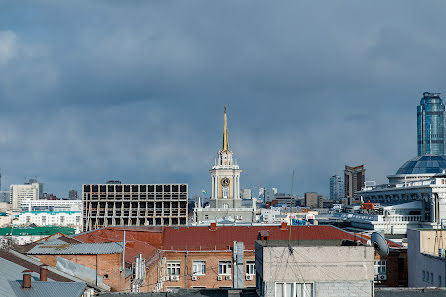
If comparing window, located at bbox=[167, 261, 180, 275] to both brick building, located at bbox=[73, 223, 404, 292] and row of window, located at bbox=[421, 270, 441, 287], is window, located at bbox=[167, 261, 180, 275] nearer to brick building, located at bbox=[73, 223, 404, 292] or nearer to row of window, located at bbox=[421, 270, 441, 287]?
brick building, located at bbox=[73, 223, 404, 292]

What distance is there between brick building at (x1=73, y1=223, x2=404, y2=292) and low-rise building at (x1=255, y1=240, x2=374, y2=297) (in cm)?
2031

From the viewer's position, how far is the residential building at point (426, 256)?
42.5m

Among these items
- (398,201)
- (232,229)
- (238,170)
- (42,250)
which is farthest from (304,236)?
(238,170)

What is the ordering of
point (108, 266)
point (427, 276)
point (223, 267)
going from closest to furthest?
point (108, 266) → point (427, 276) → point (223, 267)

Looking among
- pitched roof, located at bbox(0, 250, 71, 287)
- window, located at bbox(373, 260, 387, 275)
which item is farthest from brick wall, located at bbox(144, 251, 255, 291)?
pitched roof, located at bbox(0, 250, 71, 287)

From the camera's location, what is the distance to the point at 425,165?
153250 mm

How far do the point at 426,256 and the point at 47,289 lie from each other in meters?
27.4

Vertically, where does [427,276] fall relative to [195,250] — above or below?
below

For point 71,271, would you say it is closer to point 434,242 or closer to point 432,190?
point 434,242

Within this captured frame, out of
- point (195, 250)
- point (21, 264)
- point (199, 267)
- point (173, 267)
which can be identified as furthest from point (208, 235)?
point (21, 264)

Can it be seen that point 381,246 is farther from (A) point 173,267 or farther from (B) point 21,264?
(A) point 173,267

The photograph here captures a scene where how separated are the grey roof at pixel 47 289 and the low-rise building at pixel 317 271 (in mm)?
8463

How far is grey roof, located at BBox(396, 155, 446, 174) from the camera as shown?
496ft

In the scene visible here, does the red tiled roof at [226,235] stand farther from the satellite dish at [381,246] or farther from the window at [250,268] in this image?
the satellite dish at [381,246]
